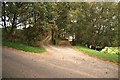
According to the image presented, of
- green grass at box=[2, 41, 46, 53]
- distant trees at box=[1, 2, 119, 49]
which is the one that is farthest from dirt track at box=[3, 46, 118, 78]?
distant trees at box=[1, 2, 119, 49]

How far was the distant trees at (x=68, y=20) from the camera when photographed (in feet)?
12.7

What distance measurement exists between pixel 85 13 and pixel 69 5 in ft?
1.25

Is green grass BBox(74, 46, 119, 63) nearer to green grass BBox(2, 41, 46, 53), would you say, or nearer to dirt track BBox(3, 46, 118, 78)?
dirt track BBox(3, 46, 118, 78)

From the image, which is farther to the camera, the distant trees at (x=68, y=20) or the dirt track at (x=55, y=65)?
the distant trees at (x=68, y=20)

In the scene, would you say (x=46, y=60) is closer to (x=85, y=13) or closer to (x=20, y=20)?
(x=20, y=20)

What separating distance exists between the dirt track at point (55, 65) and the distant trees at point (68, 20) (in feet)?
1.02

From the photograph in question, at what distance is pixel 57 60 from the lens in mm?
3750

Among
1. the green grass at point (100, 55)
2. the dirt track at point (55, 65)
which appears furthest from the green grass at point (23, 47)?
the green grass at point (100, 55)

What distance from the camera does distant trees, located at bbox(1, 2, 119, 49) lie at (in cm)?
388

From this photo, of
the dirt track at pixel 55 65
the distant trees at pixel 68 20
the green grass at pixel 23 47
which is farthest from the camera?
the distant trees at pixel 68 20

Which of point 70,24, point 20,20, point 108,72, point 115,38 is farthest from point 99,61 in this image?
point 20,20

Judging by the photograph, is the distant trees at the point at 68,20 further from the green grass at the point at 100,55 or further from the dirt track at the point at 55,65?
the dirt track at the point at 55,65

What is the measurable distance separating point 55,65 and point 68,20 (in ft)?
3.00

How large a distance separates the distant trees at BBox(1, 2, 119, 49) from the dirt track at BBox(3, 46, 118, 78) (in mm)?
310
